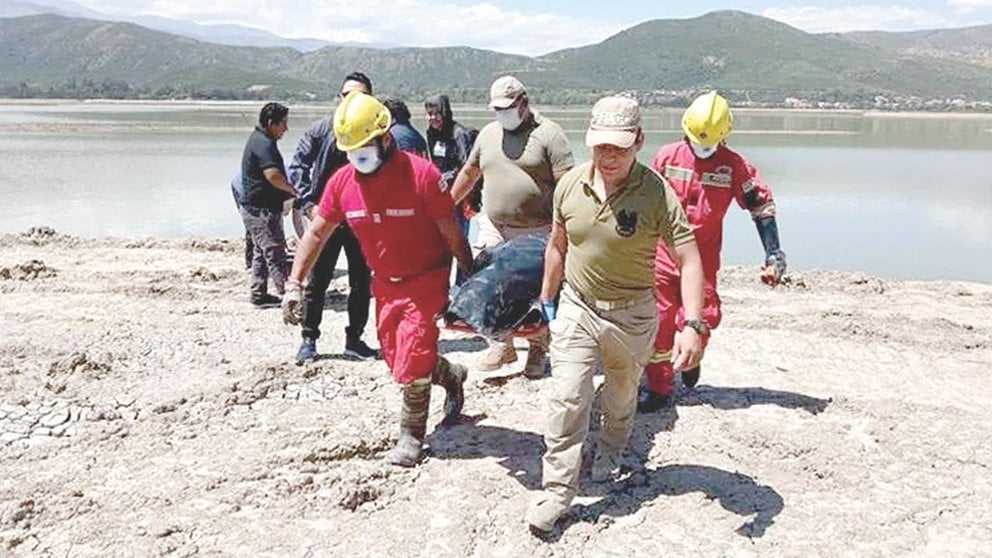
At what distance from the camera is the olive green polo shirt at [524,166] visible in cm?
488

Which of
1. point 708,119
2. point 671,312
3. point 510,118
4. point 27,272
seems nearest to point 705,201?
point 708,119

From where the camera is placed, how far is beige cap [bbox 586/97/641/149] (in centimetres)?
342

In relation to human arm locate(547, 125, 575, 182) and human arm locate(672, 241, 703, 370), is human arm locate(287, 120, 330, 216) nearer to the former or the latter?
Answer: human arm locate(547, 125, 575, 182)

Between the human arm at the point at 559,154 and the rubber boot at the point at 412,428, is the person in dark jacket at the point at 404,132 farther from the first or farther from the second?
the rubber boot at the point at 412,428

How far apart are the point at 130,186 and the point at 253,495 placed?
15.8 meters

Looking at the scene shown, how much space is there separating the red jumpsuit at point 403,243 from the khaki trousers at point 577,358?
0.72 meters

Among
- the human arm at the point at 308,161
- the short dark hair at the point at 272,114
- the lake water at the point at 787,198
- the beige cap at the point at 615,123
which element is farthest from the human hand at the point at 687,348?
the lake water at the point at 787,198

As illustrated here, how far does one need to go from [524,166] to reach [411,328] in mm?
1227

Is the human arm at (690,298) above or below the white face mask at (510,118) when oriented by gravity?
below

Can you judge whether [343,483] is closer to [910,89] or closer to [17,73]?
[910,89]

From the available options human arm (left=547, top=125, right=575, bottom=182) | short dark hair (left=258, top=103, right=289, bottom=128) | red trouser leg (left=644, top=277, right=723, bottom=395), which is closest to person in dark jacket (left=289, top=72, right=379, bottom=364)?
short dark hair (left=258, top=103, right=289, bottom=128)

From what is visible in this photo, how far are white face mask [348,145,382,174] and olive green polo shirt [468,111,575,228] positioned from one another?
3.38ft

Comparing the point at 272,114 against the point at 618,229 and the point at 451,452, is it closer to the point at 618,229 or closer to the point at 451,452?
the point at 451,452

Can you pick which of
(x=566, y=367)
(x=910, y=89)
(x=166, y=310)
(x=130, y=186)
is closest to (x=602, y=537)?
(x=566, y=367)
